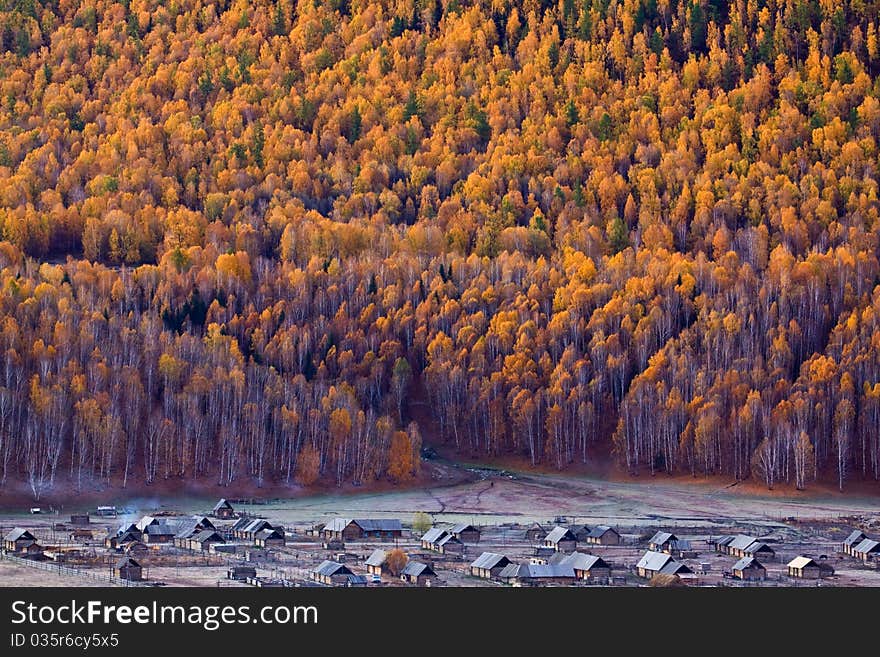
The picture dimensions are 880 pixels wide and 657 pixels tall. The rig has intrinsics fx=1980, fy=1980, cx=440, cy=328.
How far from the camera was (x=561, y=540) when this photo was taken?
357 feet

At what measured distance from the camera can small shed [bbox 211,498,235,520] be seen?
11869 centimetres

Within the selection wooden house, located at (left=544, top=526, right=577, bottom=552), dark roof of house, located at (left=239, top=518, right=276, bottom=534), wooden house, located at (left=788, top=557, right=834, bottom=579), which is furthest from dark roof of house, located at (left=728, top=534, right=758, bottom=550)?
dark roof of house, located at (left=239, top=518, right=276, bottom=534)

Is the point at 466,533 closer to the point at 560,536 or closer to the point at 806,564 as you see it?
the point at 560,536

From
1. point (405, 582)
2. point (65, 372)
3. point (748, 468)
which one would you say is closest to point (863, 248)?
point (748, 468)

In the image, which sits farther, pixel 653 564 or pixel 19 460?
pixel 19 460

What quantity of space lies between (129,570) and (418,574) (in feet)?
44.7

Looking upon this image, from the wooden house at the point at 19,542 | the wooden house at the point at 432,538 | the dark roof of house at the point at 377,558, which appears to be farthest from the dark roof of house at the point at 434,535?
the wooden house at the point at 19,542

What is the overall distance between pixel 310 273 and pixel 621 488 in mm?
43383

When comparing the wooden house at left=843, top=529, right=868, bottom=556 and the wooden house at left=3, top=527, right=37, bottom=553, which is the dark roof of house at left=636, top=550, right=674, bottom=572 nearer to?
the wooden house at left=843, top=529, right=868, bottom=556

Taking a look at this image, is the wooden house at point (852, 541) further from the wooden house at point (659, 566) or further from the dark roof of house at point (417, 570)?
the dark roof of house at point (417, 570)

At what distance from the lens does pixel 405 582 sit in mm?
93312

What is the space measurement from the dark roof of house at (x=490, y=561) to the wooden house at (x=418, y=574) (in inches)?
112

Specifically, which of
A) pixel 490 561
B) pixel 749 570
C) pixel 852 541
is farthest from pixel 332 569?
pixel 852 541

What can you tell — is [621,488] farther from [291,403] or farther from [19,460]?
[19,460]
